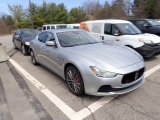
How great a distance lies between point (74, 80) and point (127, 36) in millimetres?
3739

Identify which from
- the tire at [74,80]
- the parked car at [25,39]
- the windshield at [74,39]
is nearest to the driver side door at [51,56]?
the windshield at [74,39]

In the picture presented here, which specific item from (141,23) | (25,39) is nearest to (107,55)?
(25,39)

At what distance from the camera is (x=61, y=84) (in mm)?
4688

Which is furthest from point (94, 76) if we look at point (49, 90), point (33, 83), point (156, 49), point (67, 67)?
point (156, 49)

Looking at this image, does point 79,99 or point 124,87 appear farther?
point 79,99

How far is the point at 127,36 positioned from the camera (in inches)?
266

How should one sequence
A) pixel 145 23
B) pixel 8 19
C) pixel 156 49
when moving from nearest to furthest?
pixel 156 49 < pixel 145 23 < pixel 8 19

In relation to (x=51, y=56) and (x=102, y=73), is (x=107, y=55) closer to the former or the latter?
(x=102, y=73)

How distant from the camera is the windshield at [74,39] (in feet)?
15.2

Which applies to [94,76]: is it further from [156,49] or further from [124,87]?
[156,49]

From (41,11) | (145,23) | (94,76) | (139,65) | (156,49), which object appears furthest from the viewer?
(41,11)

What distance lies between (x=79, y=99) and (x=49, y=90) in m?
0.95

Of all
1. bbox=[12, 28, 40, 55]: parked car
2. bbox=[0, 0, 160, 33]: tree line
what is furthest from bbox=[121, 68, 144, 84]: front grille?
bbox=[0, 0, 160, 33]: tree line

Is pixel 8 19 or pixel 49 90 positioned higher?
pixel 8 19
